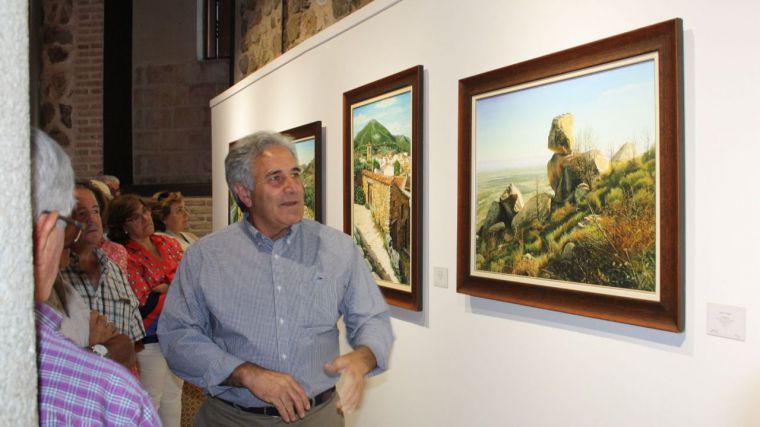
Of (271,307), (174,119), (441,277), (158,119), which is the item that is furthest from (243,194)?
(158,119)

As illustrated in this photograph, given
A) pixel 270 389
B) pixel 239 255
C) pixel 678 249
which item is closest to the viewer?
pixel 270 389

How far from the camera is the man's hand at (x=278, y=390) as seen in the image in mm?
2182

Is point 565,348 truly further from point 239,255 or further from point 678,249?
point 239,255

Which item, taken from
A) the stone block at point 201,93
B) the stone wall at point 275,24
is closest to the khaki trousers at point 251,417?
the stone wall at point 275,24

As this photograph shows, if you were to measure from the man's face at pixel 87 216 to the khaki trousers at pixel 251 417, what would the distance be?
1263 millimetres

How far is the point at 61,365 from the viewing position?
3.12 feet

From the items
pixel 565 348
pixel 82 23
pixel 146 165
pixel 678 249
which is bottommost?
pixel 565 348

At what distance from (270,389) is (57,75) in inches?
422

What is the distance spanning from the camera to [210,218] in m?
9.93

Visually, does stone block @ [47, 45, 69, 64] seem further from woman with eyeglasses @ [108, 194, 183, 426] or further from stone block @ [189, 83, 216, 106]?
woman with eyeglasses @ [108, 194, 183, 426]

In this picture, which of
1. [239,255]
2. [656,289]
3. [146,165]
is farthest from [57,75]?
[656,289]

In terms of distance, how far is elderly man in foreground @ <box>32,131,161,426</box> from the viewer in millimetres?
881

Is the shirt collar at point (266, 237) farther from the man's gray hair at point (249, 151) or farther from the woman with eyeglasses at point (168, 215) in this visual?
the woman with eyeglasses at point (168, 215)

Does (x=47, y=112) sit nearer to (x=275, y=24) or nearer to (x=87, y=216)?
(x=275, y=24)
